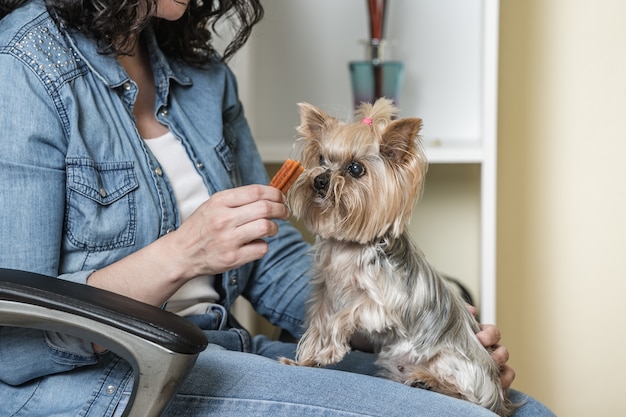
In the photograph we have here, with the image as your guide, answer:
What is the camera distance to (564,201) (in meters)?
2.16

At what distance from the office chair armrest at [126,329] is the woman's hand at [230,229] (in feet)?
0.58

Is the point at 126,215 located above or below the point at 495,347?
above

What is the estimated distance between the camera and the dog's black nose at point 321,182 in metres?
1.12

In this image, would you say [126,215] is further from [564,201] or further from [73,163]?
[564,201]

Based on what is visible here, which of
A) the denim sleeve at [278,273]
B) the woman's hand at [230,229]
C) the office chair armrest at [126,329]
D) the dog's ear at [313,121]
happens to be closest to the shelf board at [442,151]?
the denim sleeve at [278,273]

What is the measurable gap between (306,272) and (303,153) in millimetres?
373

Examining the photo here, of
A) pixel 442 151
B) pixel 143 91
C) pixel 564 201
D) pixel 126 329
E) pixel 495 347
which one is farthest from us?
pixel 564 201

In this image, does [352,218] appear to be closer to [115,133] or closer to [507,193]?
[115,133]

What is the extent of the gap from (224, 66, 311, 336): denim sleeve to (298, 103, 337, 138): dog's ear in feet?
1.33

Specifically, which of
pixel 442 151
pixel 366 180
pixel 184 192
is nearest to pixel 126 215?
pixel 184 192

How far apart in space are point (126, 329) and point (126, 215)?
355mm

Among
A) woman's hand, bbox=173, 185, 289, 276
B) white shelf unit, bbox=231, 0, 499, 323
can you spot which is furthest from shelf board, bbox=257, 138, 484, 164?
woman's hand, bbox=173, 185, 289, 276

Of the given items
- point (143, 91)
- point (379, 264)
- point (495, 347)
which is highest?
point (143, 91)

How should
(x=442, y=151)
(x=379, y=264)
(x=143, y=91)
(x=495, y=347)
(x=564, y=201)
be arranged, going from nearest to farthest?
(x=379, y=264) < (x=495, y=347) < (x=143, y=91) < (x=442, y=151) < (x=564, y=201)
